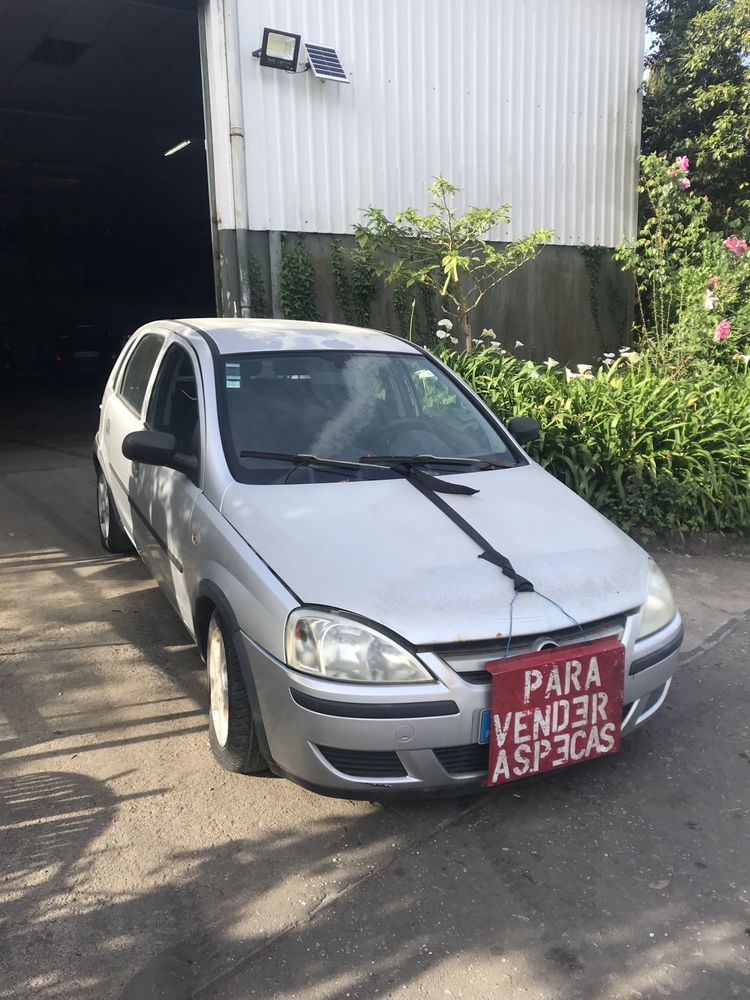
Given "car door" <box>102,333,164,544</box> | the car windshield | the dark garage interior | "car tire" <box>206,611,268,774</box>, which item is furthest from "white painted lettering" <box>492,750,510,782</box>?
the dark garage interior

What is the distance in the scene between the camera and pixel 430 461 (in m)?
3.73

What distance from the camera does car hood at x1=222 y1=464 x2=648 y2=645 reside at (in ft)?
8.94

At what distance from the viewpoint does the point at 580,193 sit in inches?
435

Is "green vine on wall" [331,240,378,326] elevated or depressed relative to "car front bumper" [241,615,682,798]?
elevated

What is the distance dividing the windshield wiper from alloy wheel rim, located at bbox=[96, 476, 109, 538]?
2.71 meters

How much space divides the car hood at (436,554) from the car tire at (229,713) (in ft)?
1.40

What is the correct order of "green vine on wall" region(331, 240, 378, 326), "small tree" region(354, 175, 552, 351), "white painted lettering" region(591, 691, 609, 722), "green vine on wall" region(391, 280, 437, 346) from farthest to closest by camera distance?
1. "green vine on wall" region(391, 280, 437, 346)
2. "green vine on wall" region(331, 240, 378, 326)
3. "small tree" region(354, 175, 552, 351)
4. "white painted lettering" region(591, 691, 609, 722)

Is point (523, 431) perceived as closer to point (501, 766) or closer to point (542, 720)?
point (542, 720)

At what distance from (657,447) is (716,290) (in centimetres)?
332

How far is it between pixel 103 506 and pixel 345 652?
3.69 m

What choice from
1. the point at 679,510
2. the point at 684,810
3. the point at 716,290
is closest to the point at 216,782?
the point at 684,810

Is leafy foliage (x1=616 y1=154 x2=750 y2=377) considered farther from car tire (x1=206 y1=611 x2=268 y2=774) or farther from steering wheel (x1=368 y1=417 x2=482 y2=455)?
car tire (x1=206 y1=611 x2=268 y2=774)

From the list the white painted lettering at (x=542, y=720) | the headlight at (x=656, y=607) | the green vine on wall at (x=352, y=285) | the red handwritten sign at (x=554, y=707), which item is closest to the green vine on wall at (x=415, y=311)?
the green vine on wall at (x=352, y=285)

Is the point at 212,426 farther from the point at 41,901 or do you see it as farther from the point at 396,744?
the point at 41,901
